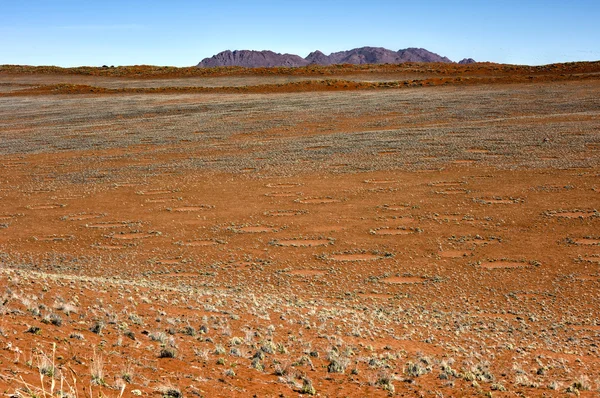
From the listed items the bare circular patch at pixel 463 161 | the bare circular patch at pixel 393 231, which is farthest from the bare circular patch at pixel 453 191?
the bare circular patch at pixel 463 161

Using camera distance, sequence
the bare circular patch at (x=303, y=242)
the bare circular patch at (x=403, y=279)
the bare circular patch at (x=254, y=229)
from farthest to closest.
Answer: the bare circular patch at (x=254, y=229), the bare circular patch at (x=303, y=242), the bare circular patch at (x=403, y=279)

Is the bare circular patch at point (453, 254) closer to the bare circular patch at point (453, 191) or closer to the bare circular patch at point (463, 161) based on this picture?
the bare circular patch at point (453, 191)

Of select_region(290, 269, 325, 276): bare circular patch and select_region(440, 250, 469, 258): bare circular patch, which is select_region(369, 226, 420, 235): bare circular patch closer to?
select_region(440, 250, 469, 258): bare circular patch

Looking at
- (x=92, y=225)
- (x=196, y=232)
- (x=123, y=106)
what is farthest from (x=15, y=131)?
(x=196, y=232)

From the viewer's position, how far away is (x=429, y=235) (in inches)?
712

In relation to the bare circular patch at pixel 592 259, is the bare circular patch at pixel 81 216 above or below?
below

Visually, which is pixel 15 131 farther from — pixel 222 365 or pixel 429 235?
pixel 222 365

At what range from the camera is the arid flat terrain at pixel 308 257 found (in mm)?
8578

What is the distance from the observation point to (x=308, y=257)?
16.7 metres

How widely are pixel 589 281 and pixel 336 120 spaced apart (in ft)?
99.3

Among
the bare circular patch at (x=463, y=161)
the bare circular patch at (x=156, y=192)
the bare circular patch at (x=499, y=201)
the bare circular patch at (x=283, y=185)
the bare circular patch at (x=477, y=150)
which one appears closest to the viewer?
the bare circular patch at (x=499, y=201)

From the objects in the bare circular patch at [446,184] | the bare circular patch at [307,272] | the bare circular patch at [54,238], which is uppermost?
the bare circular patch at [446,184]

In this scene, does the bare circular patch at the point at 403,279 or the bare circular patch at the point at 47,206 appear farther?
the bare circular patch at the point at 47,206

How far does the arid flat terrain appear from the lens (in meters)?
8.58
